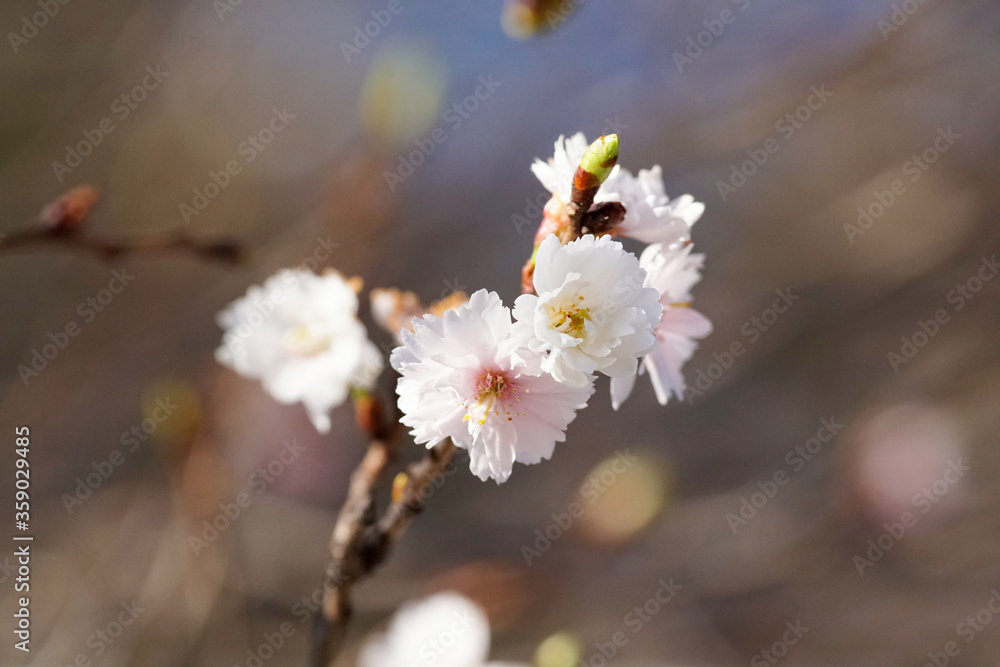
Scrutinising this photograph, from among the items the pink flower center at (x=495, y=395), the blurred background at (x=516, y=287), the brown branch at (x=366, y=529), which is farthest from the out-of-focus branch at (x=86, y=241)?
the blurred background at (x=516, y=287)

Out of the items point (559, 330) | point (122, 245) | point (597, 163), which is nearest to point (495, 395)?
point (559, 330)

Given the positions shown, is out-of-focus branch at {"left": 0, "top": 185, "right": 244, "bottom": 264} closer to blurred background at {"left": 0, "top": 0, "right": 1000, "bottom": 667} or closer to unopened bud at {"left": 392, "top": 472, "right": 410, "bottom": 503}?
unopened bud at {"left": 392, "top": 472, "right": 410, "bottom": 503}

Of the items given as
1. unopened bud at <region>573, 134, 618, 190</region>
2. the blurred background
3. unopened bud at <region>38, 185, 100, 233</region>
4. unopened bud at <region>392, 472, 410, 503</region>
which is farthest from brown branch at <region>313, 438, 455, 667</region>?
the blurred background

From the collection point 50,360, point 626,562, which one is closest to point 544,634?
point 626,562

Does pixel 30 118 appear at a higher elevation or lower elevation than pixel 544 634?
higher

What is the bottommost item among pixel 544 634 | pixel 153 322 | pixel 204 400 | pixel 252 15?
pixel 544 634

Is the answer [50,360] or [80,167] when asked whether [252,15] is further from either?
[50,360]

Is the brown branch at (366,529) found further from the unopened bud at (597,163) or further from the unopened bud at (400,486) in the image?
the unopened bud at (597,163)
